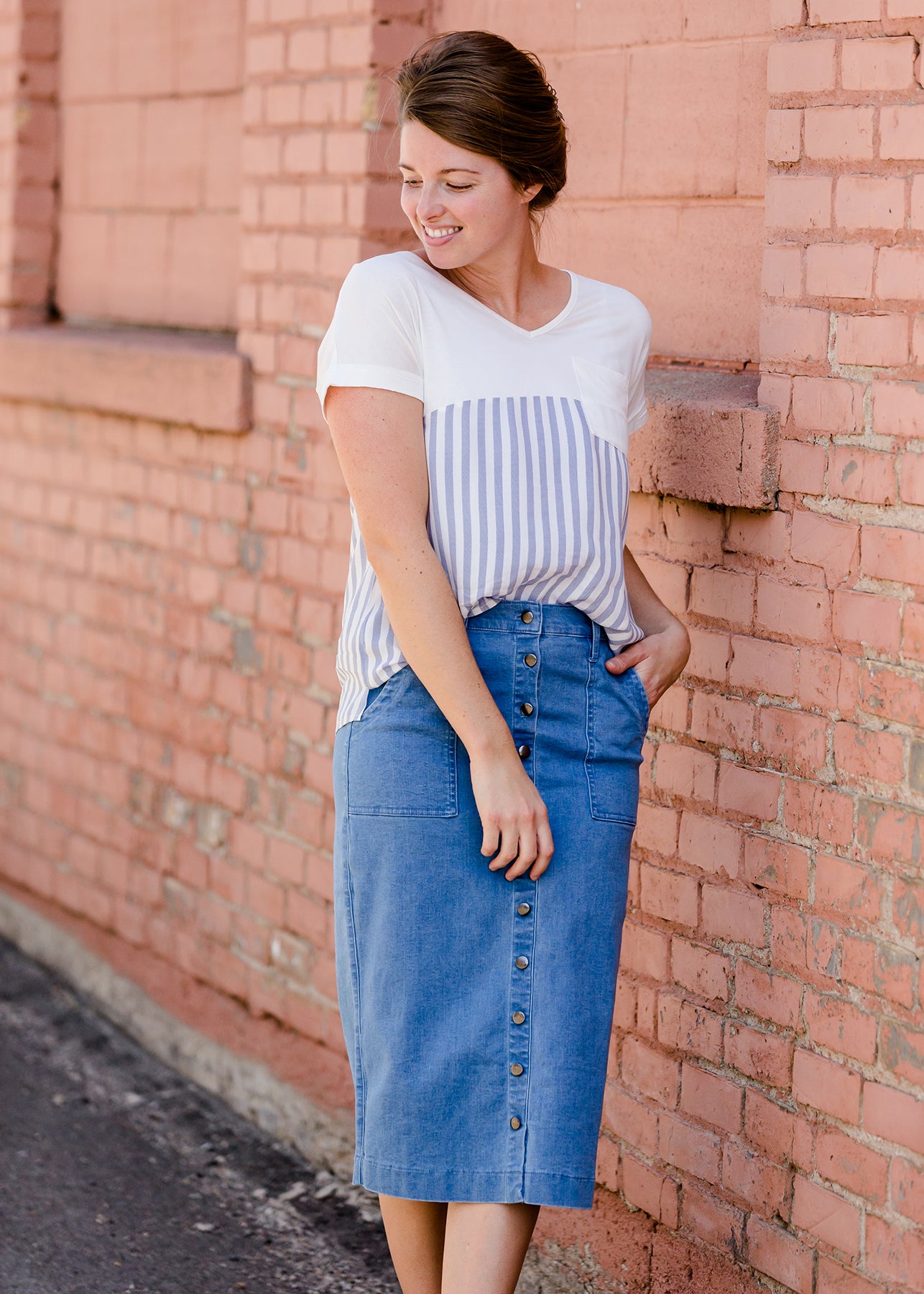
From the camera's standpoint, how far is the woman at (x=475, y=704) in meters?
2.21

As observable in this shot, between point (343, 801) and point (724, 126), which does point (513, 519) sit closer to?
point (343, 801)

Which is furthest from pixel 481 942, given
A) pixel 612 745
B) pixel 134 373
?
pixel 134 373

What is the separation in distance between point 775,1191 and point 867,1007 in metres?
0.41

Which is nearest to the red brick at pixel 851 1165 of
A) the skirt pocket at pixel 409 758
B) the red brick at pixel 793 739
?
the red brick at pixel 793 739

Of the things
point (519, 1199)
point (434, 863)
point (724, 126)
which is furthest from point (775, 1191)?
point (724, 126)

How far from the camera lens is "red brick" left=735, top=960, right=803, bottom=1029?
266 cm

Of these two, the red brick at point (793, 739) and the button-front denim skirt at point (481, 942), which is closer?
the button-front denim skirt at point (481, 942)

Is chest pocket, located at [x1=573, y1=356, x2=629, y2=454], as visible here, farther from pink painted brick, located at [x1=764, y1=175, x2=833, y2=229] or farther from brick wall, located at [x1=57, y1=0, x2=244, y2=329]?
brick wall, located at [x1=57, y1=0, x2=244, y2=329]

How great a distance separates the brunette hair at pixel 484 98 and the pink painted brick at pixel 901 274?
54 cm

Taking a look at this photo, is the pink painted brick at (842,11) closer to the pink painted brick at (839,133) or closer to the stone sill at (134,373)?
the pink painted brick at (839,133)

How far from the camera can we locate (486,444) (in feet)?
7.36

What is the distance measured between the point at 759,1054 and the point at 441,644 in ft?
3.37

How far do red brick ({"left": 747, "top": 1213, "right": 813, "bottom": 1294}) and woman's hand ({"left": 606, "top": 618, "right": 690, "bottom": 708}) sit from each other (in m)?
0.93

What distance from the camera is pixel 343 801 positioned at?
234cm
